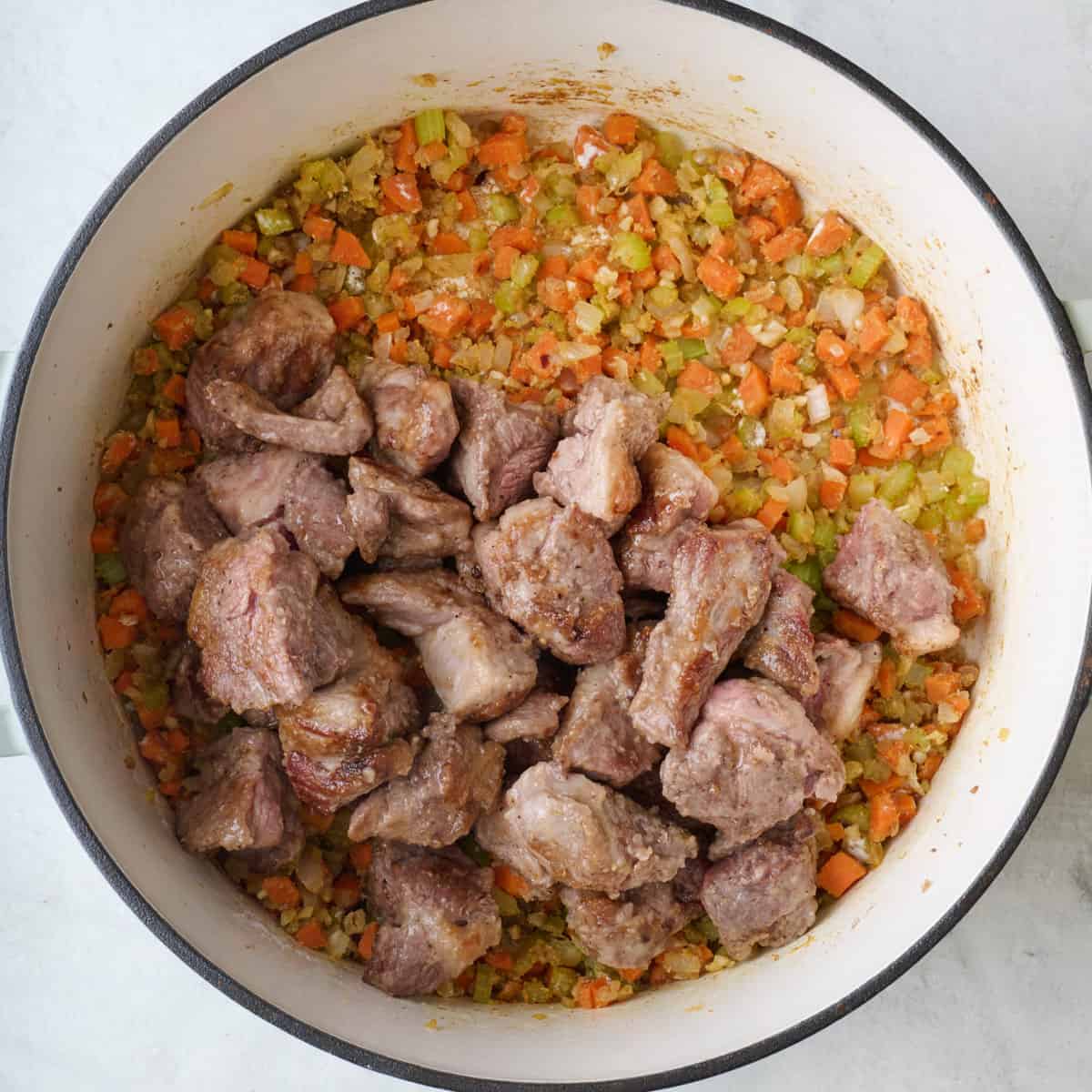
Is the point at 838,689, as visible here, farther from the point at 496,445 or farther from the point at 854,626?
the point at 496,445

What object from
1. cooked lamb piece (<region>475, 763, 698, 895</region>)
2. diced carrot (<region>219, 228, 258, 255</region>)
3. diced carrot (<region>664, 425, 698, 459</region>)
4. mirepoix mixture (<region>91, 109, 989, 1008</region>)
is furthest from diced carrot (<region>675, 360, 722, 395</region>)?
diced carrot (<region>219, 228, 258, 255</region>)

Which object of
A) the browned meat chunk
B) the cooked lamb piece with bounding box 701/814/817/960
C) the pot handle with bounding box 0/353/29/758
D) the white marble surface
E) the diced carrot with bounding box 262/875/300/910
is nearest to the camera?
the pot handle with bounding box 0/353/29/758

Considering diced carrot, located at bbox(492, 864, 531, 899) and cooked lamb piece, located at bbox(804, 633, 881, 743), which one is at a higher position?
cooked lamb piece, located at bbox(804, 633, 881, 743)

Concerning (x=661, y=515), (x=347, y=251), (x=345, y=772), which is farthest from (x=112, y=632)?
(x=661, y=515)

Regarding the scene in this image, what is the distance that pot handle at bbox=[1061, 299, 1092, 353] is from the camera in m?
2.88

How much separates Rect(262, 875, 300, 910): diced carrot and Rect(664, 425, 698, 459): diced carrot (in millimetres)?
1658

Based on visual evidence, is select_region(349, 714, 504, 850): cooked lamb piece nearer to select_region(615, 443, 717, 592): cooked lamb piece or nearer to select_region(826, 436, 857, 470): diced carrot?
select_region(615, 443, 717, 592): cooked lamb piece

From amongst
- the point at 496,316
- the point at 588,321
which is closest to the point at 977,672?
the point at 588,321

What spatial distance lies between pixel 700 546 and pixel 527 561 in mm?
468

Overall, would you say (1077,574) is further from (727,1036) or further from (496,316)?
(496,316)

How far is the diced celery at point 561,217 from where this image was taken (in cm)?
359

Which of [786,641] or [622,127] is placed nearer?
[786,641]

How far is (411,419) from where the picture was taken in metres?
3.29

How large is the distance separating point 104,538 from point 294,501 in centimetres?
54
